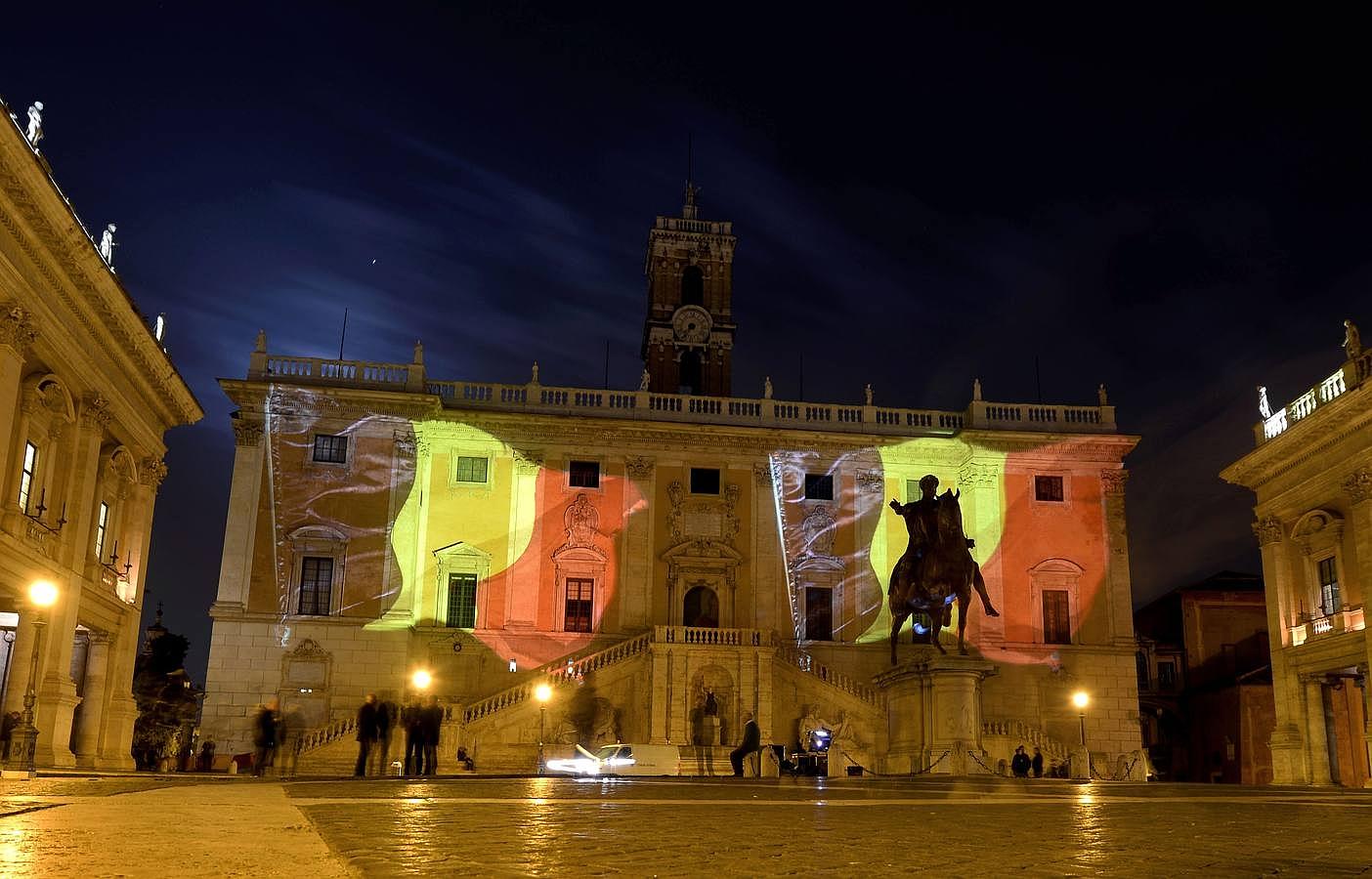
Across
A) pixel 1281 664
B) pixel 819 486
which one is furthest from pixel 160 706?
pixel 1281 664

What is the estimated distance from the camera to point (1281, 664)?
111 ft

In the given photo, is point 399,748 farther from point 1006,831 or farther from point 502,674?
point 1006,831

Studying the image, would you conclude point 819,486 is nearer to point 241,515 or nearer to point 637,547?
point 637,547

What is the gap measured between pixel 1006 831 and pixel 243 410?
3728cm

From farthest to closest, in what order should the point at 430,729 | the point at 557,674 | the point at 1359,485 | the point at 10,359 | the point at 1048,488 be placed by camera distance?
the point at 1048,488 < the point at 557,674 < the point at 1359,485 < the point at 430,729 < the point at 10,359

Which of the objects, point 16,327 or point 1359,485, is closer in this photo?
point 16,327

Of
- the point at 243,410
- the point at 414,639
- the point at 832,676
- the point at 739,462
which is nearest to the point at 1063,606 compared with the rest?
the point at 832,676

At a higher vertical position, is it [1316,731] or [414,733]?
[1316,731]

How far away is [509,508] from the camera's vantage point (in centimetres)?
4094

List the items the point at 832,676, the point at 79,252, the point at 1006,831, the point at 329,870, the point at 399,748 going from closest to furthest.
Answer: the point at 329,870 → the point at 1006,831 → the point at 79,252 → the point at 399,748 → the point at 832,676

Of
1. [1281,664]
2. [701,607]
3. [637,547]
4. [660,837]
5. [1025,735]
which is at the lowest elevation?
[660,837]

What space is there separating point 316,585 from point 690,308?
1984 centimetres

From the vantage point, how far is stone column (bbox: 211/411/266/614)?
38562mm

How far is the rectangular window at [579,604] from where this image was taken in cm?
4019
